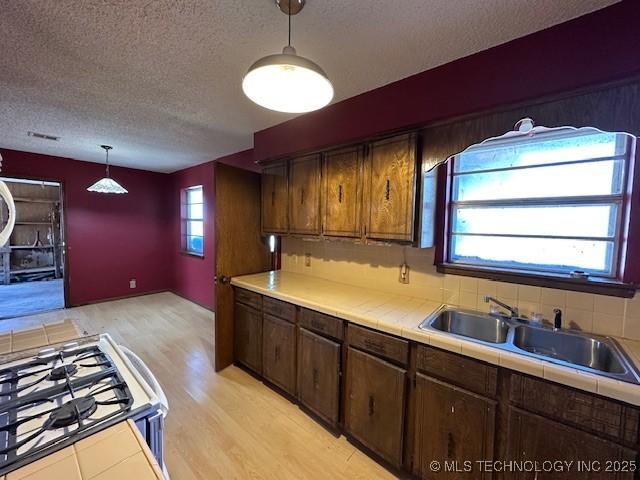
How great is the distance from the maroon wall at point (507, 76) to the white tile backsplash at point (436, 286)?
38.1 inches

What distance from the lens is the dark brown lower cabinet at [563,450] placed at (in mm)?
1066

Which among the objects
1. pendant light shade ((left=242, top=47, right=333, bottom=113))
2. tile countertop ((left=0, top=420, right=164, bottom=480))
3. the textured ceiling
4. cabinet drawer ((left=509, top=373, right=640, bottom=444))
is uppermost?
the textured ceiling

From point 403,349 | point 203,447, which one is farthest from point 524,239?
point 203,447

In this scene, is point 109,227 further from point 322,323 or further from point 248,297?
point 322,323

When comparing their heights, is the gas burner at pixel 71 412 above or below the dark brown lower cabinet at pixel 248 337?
above

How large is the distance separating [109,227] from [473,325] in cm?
555

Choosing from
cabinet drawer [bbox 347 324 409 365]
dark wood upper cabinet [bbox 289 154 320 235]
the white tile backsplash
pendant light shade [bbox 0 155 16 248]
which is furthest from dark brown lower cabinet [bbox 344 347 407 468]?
pendant light shade [bbox 0 155 16 248]

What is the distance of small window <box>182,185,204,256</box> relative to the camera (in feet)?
15.8

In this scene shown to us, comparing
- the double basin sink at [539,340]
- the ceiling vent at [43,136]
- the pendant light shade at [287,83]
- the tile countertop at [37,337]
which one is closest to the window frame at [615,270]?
the double basin sink at [539,340]

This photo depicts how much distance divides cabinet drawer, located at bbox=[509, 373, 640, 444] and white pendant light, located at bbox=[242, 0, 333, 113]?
5.01ft

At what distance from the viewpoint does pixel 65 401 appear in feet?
2.88

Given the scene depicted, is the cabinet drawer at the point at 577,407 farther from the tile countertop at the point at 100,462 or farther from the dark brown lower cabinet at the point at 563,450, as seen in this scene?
the tile countertop at the point at 100,462

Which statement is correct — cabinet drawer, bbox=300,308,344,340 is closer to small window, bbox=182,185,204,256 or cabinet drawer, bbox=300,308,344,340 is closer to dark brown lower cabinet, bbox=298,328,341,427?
dark brown lower cabinet, bbox=298,328,341,427

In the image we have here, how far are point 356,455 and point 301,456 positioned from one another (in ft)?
1.15
